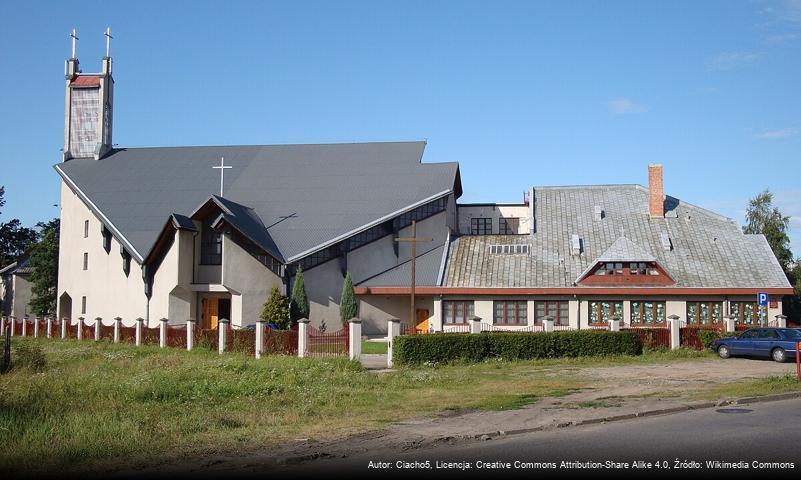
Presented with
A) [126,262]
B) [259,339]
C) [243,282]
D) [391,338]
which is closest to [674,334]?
[391,338]

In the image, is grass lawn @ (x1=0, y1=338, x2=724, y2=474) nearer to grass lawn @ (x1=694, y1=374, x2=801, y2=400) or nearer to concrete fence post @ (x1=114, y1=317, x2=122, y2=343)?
grass lawn @ (x1=694, y1=374, x2=801, y2=400)

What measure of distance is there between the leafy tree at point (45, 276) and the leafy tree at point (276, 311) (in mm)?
24697

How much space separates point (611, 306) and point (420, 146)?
1637 centimetres

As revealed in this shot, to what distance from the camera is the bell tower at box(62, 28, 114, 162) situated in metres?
52.4

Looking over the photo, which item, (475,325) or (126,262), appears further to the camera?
(126,262)

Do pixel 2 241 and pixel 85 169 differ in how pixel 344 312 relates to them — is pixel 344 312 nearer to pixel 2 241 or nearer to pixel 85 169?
pixel 85 169

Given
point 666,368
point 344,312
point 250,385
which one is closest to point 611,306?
point 344,312

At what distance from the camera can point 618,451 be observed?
11.1 metres

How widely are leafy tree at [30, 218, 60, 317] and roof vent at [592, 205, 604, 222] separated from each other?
121 ft

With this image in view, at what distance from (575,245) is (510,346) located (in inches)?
732

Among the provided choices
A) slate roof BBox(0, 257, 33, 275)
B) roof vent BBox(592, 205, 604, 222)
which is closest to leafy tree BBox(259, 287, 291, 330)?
roof vent BBox(592, 205, 604, 222)

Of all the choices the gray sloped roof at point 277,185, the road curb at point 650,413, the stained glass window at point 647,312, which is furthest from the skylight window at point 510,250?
the road curb at point 650,413

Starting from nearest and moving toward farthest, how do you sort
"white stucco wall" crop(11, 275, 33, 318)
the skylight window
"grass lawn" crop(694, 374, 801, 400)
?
"grass lawn" crop(694, 374, 801, 400)
the skylight window
"white stucco wall" crop(11, 275, 33, 318)

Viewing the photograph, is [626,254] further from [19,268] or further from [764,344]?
[19,268]
